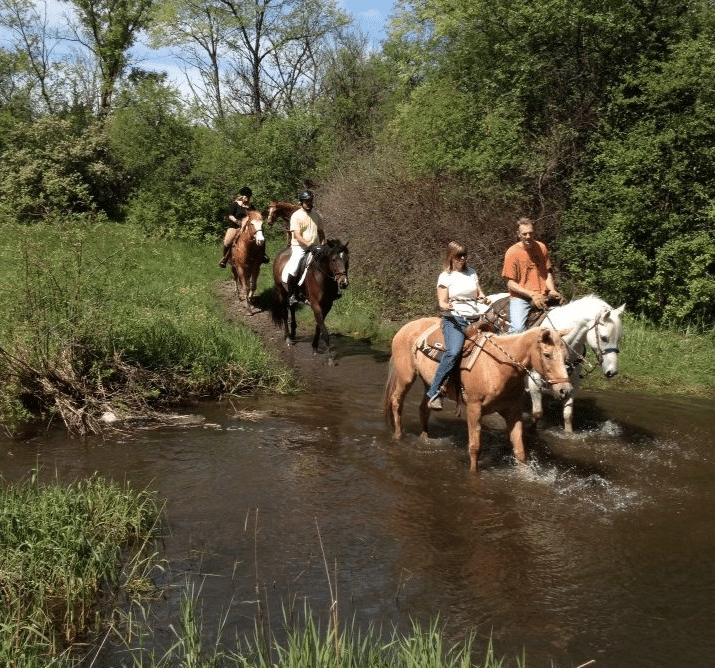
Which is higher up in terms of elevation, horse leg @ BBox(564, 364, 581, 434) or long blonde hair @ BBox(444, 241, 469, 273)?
long blonde hair @ BBox(444, 241, 469, 273)

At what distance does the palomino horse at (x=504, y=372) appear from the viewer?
7.57 meters

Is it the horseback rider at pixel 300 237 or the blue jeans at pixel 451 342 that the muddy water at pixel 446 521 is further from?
the horseback rider at pixel 300 237

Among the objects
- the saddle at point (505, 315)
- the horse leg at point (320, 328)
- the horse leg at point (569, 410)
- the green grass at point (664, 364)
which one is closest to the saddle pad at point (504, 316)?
the saddle at point (505, 315)

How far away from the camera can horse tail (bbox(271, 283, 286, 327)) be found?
16.3 metres

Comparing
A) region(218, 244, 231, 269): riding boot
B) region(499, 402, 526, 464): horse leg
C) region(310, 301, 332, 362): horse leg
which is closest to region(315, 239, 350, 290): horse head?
region(310, 301, 332, 362): horse leg

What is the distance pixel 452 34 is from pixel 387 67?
674 inches

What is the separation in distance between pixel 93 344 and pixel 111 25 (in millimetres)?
40863

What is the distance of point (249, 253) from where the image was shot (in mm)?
18562

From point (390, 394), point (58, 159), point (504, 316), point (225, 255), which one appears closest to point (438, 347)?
point (390, 394)

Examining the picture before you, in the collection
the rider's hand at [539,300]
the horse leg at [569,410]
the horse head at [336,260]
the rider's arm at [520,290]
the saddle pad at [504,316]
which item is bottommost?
the horse leg at [569,410]

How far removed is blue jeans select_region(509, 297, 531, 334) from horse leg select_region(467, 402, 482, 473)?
2.06 meters

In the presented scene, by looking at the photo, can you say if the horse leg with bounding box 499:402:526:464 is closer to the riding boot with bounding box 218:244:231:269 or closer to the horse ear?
the horse ear

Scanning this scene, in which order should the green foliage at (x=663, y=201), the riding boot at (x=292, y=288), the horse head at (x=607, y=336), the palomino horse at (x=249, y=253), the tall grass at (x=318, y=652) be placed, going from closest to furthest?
the tall grass at (x=318, y=652) < the horse head at (x=607, y=336) < the green foliage at (x=663, y=201) < the riding boot at (x=292, y=288) < the palomino horse at (x=249, y=253)

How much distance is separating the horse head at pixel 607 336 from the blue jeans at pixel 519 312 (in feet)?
2.85
